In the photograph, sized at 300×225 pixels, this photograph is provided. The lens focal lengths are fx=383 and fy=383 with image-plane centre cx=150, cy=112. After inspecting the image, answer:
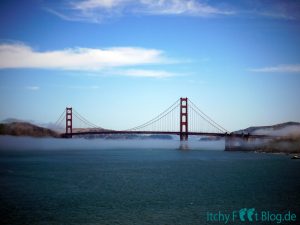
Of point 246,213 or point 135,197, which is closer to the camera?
point 246,213

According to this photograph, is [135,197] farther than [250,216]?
Yes

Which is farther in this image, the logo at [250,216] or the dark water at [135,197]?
the dark water at [135,197]

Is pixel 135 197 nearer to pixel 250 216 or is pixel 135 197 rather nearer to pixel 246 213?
pixel 246 213

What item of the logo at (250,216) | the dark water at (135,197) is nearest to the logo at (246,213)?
the logo at (250,216)

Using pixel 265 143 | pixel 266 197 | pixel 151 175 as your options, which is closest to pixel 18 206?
pixel 266 197

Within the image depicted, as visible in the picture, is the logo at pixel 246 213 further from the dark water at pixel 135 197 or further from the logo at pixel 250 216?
the dark water at pixel 135 197

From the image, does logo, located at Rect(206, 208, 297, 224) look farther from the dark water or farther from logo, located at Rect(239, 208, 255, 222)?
the dark water

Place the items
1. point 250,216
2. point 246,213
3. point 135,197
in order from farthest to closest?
point 135,197 → point 246,213 → point 250,216

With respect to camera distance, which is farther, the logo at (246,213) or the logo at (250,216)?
the logo at (246,213)

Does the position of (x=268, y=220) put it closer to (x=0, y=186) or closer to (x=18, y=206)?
(x=18, y=206)

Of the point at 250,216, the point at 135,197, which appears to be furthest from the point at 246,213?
the point at 135,197

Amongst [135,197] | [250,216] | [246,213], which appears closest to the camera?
[250,216]
